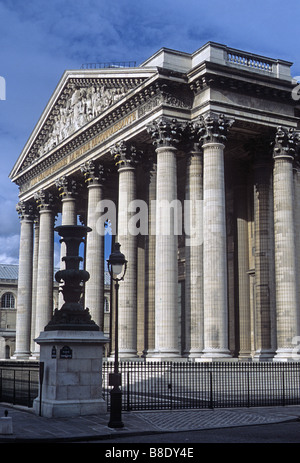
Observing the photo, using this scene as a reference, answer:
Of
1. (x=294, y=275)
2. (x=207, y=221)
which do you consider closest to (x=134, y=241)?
(x=207, y=221)

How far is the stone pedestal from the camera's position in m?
20.1

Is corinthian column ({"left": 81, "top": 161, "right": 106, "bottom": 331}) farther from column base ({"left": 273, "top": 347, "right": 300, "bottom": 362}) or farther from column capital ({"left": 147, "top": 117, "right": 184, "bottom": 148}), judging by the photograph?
column base ({"left": 273, "top": 347, "right": 300, "bottom": 362})

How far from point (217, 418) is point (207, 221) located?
15751 millimetres

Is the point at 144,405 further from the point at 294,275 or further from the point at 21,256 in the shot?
the point at 21,256

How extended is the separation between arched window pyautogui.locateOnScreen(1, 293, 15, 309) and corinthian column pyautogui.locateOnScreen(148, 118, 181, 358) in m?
72.3

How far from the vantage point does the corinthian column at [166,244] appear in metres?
34.8

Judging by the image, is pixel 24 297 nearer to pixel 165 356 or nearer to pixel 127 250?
pixel 127 250

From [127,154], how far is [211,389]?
20.8 m

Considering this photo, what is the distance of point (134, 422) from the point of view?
19.1 metres

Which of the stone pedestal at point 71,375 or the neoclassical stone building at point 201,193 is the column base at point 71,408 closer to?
the stone pedestal at point 71,375

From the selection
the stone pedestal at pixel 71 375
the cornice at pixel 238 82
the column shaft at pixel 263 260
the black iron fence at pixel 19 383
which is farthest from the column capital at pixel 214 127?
the stone pedestal at pixel 71 375

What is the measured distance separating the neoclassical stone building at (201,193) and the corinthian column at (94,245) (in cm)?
8

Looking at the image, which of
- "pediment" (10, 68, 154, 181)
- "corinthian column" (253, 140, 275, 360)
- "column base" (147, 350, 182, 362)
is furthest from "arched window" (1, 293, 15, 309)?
"column base" (147, 350, 182, 362)

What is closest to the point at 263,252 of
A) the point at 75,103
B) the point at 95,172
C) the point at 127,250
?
the point at 127,250
